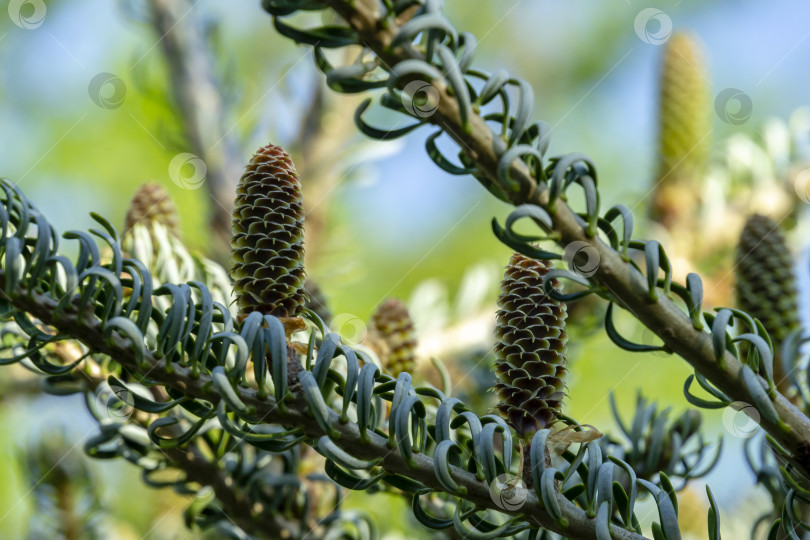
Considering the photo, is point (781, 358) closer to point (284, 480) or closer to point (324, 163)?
point (284, 480)

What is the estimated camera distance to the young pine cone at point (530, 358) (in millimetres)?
507

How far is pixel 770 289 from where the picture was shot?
2.41 feet

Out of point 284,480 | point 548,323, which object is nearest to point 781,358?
point 548,323

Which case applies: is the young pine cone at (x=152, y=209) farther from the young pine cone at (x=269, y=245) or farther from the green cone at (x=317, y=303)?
the young pine cone at (x=269, y=245)

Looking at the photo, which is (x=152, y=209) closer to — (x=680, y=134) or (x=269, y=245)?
(x=269, y=245)

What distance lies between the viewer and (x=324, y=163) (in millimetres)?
1423

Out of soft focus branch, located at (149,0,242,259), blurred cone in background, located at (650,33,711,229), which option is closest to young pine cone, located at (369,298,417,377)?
soft focus branch, located at (149,0,242,259)

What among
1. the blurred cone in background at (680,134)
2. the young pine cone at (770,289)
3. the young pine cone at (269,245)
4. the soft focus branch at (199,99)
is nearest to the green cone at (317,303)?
the young pine cone at (269,245)

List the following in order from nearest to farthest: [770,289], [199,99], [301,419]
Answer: [301,419] → [770,289] → [199,99]

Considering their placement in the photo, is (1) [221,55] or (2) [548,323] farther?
(1) [221,55]

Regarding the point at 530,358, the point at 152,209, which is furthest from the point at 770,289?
the point at 152,209

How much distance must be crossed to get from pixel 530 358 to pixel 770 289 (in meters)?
0.35

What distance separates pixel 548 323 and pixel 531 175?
0.34 ft

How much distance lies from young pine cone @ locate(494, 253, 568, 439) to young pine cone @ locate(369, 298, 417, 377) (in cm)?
23
